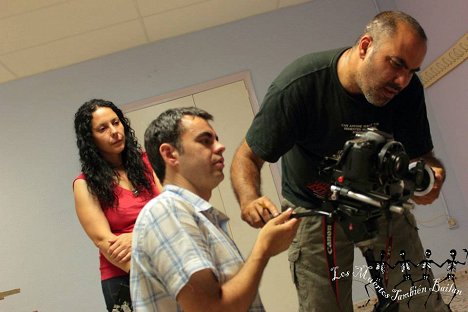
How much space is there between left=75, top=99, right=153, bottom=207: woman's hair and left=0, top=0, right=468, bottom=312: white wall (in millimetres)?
1932

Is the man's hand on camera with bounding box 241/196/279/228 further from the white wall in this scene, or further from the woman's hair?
the white wall

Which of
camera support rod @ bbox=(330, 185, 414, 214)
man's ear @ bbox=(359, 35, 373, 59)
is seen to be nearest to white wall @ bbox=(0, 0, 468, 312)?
man's ear @ bbox=(359, 35, 373, 59)

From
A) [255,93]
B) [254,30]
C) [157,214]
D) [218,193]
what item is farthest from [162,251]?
[254,30]

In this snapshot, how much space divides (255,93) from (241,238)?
Answer: 1158 mm

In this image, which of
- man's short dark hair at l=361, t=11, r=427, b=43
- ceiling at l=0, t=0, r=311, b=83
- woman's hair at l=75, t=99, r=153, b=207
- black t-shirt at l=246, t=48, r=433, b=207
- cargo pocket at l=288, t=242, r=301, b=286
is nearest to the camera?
man's short dark hair at l=361, t=11, r=427, b=43

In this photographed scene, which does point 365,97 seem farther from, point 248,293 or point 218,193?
point 218,193

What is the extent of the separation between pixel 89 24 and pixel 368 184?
276 cm

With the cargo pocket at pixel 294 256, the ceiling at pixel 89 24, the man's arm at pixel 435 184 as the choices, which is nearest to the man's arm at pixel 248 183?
the cargo pocket at pixel 294 256

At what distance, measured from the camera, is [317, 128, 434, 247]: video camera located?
978 millimetres

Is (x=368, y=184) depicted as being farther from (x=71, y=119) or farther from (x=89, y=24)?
(x=71, y=119)

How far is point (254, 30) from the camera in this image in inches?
150

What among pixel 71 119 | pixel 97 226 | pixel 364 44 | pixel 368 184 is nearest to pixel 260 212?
pixel 368 184

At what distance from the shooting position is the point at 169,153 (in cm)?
117

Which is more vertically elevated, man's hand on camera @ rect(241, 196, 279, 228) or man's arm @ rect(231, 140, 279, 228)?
man's arm @ rect(231, 140, 279, 228)
